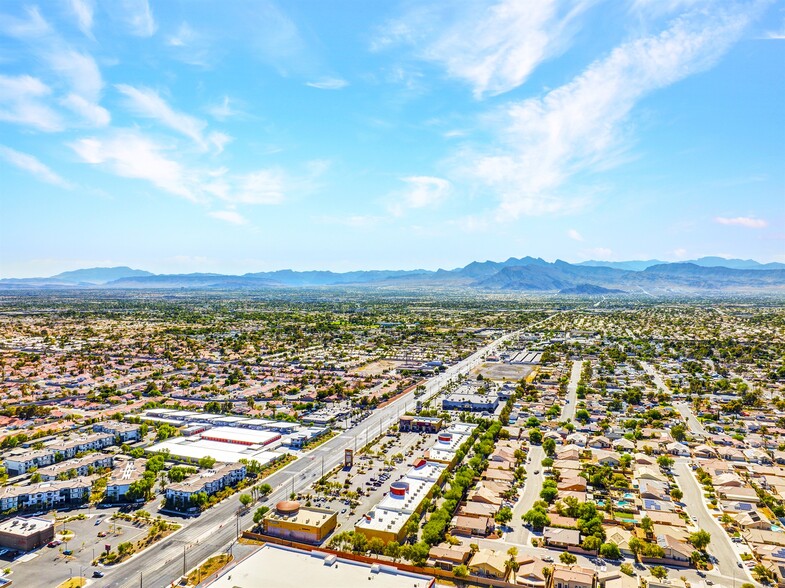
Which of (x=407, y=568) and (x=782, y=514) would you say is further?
(x=782, y=514)

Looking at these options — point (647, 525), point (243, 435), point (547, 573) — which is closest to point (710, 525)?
point (647, 525)

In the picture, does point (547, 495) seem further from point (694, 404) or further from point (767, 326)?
point (767, 326)

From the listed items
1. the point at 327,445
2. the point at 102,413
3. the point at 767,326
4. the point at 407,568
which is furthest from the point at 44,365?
the point at 767,326

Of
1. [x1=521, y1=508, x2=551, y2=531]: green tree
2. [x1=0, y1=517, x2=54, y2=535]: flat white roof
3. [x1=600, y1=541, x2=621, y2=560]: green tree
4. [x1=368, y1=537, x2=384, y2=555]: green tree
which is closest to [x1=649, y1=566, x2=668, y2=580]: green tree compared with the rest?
[x1=600, y1=541, x2=621, y2=560]: green tree

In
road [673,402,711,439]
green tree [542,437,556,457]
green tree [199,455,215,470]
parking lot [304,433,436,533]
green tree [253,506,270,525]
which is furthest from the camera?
road [673,402,711,439]

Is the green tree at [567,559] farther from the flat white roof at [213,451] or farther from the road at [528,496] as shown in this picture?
the flat white roof at [213,451]

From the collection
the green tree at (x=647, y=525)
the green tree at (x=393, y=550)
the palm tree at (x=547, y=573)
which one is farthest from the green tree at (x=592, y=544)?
the green tree at (x=393, y=550)

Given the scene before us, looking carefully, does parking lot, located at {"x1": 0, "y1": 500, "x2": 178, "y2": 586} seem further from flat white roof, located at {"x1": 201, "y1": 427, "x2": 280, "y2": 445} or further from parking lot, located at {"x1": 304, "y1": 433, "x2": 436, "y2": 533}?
flat white roof, located at {"x1": 201, "y1": 427, "x2": 280, "y2": 445}
